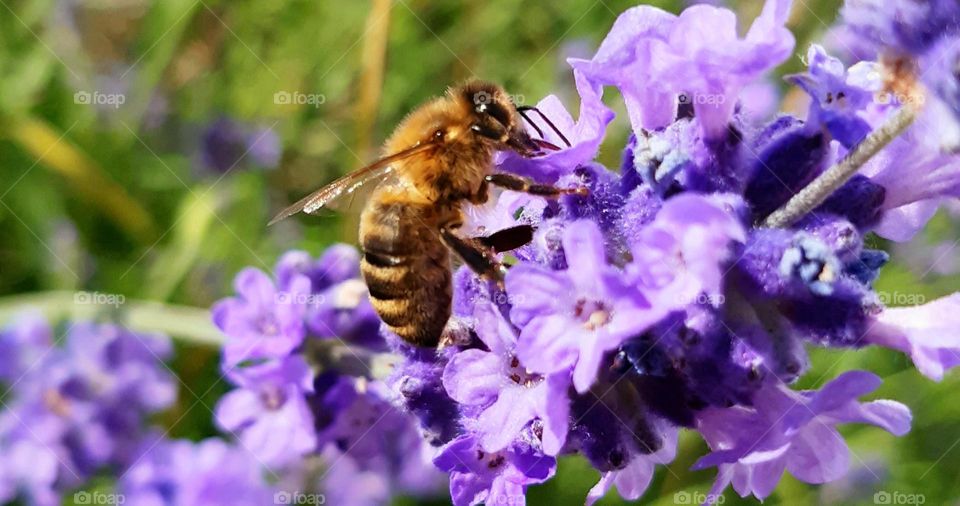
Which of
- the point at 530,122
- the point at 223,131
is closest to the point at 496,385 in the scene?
the point at 530,122

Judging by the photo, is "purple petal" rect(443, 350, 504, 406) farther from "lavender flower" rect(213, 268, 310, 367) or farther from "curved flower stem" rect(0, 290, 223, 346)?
"curved flower stem" rect(0, 290, 223, 346)

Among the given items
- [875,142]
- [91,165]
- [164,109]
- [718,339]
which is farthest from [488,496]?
[164,109]

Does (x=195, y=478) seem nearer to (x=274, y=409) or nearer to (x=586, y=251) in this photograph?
(x=274, y=409)

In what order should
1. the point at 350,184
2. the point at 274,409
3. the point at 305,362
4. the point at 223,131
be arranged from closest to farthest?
1. the point at 350,184
2. the point at 305,362
3. the point at 274,409
4. the point at 223,131

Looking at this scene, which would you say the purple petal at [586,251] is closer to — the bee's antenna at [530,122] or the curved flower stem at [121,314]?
the bee's antenna at [530,122]

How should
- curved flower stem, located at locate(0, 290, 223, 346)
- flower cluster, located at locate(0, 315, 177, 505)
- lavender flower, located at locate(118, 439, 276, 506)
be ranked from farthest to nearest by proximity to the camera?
flower cluster, located at locate(0, 315, 177, 505) → lavender flower, located at locate(118, 439, 276, 506) → curved flower stem, located at locate(0, 290, 223, 346)

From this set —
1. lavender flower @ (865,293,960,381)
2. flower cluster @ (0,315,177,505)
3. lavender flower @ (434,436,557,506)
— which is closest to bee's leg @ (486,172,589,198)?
lavender flower @ (434,436,557,506)
